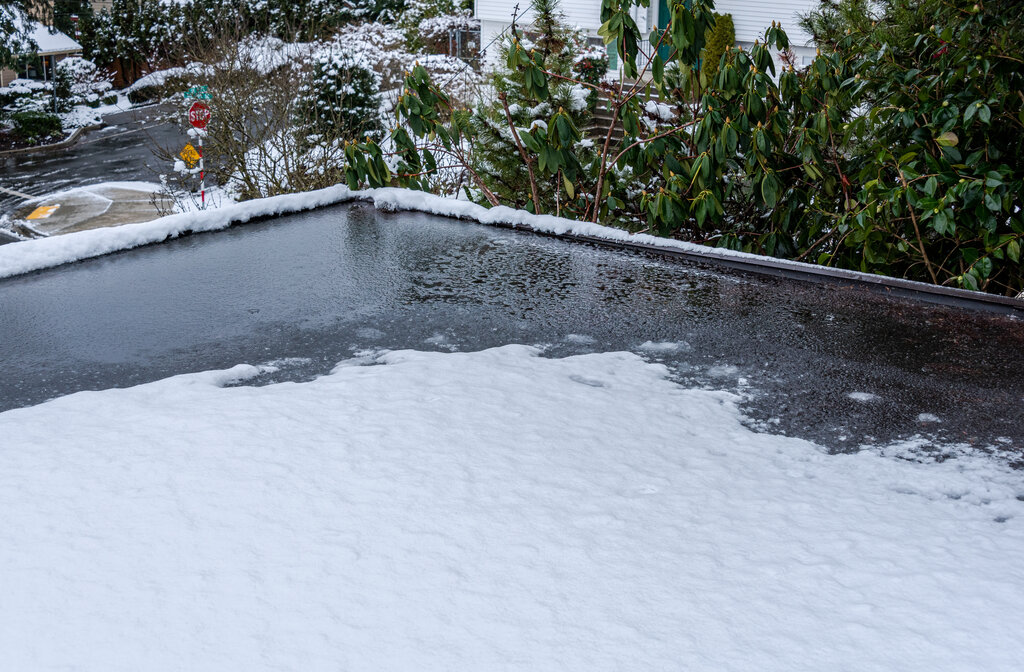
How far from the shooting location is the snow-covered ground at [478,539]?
7.84 ft

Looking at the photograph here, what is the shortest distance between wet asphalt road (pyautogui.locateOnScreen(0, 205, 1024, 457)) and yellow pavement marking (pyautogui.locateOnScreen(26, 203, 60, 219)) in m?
18.9

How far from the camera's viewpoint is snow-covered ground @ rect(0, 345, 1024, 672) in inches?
94.1

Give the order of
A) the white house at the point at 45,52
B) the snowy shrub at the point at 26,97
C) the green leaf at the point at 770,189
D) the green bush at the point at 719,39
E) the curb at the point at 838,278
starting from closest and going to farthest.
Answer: the curb at the point at 838,278 → the green leaf at the point at 770,189 → the green bush at the point at 719,39 → the snowy shrub at the point at 26,97 → the white house at the point at 45,52

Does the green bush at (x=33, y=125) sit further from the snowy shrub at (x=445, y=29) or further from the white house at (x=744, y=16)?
the white house at (x=744, y=16)

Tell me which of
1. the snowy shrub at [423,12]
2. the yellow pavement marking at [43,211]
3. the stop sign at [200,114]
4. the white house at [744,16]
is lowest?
the yellow pavement marking at [43,211]

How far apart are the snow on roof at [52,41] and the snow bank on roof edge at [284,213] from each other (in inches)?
1265

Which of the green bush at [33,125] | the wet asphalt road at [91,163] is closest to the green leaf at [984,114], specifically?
the wet asphalt road at [91,163]

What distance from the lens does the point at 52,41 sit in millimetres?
35688

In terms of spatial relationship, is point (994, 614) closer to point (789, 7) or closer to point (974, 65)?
point (974, 65)

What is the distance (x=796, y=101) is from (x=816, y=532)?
481cm

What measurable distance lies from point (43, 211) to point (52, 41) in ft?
53.4

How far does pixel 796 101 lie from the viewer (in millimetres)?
6914

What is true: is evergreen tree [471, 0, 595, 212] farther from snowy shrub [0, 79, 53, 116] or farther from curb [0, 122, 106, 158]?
snowy shrub [0, 79, 53, 116]

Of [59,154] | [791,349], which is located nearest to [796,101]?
[791,349]
